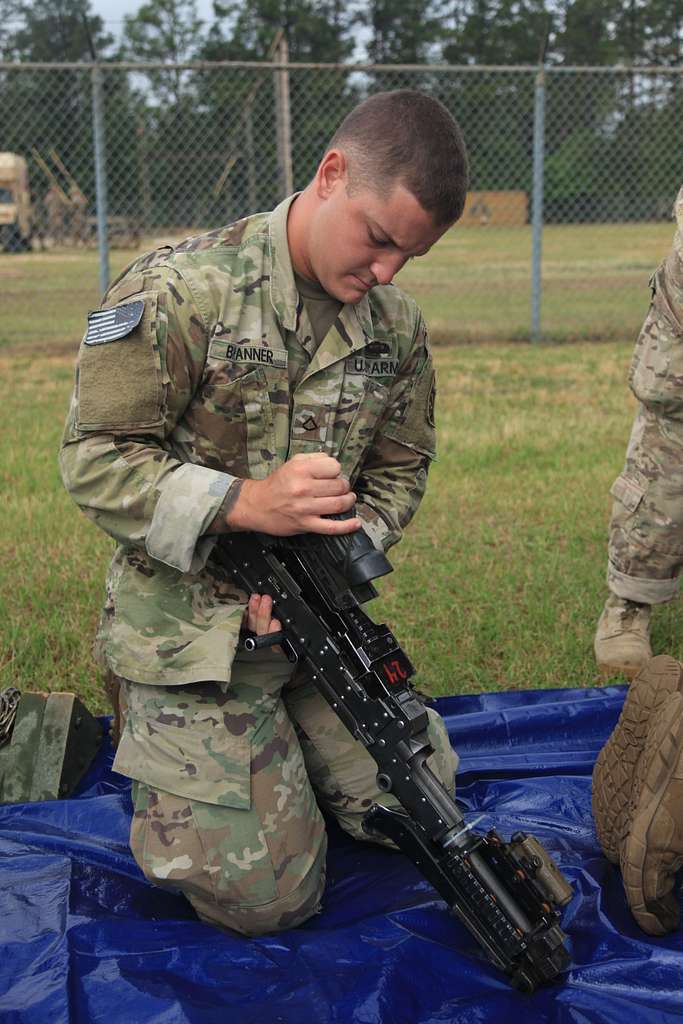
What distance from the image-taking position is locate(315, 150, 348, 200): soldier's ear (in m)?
2.26

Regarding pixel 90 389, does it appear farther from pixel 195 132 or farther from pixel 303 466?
pixel 195 132

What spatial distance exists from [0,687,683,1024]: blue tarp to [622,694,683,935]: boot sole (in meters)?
0.07

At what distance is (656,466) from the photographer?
3.56 metres

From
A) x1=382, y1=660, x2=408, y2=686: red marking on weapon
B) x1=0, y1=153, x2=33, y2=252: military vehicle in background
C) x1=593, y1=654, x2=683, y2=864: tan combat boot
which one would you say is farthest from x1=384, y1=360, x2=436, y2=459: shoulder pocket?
x1=0, y1=153, x2=33, y2=252: military vehicle in background

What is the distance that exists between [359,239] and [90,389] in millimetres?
617

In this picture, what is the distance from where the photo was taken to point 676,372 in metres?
3.41

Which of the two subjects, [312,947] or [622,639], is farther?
[622,639]

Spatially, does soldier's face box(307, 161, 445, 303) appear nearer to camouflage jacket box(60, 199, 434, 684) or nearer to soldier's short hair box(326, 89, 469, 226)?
soldier's short hair box(326, 89, 469, 226)

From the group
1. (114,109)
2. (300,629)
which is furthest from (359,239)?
(114,109)

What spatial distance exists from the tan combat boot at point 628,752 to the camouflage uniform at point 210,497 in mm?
640

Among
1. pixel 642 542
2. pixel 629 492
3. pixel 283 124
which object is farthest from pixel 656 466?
pixel 283 124

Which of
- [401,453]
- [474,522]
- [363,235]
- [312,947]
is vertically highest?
[363,235]

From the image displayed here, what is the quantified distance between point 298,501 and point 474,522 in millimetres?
3071

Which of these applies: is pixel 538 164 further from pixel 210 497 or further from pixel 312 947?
pixel 312 947
